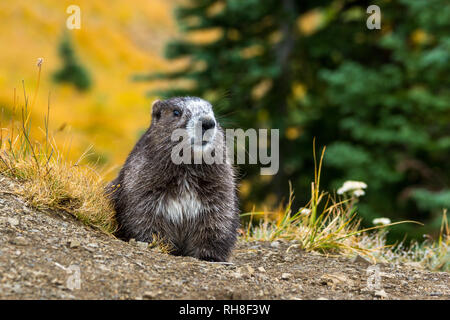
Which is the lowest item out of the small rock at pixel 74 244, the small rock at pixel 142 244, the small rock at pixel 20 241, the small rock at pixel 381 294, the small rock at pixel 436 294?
the small rock at pixel 436 294

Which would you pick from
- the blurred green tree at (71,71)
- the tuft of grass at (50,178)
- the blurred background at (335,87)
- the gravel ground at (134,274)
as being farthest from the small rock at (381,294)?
the blurred green tree at (71,71)

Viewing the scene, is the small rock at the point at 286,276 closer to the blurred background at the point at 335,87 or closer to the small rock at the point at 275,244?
the small rock at the point at 275,244

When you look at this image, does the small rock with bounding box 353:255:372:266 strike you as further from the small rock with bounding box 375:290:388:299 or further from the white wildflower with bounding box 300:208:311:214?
the small rock with bounding box 375:290:388:299

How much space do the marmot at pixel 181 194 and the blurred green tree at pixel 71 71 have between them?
98.7 ft

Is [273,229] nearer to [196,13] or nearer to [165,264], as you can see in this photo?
[165,264]

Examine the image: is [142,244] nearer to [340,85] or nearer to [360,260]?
[360,260]

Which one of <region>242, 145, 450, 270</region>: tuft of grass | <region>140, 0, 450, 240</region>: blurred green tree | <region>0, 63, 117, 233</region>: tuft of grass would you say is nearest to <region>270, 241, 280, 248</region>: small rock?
<region>242, 145, 450, 270</region>: tuft of grass

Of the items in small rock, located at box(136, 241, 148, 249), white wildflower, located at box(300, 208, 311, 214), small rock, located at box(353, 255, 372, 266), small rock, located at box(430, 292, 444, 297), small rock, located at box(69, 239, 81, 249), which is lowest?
small rock, located at box(353, 255, 372, 266)

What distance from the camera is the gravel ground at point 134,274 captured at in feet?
11.5

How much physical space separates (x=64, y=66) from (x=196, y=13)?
2365 centimetres

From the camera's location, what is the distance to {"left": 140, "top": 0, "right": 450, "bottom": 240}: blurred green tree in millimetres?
12344

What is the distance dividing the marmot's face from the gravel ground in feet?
3.53

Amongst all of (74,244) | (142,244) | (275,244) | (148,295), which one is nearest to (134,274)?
(148,295)
